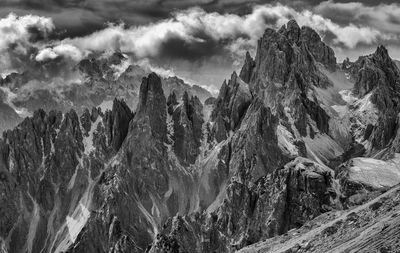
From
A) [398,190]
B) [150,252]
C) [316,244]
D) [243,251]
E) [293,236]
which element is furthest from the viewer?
[150,252]

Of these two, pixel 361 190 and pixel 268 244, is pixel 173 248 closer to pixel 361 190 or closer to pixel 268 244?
pixel 268 244

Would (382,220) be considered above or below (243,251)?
above

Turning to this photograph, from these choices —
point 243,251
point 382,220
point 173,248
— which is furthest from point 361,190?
point 382,220

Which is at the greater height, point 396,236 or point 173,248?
point 396,236

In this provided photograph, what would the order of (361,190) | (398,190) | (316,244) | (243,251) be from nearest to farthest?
(316,244) → (398,190) → (243,251) → (361,190)

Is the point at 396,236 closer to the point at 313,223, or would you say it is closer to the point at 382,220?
the point at 382,220

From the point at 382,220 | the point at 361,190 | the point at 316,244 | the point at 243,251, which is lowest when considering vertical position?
the point at 361,190

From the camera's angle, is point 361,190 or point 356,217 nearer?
point 356,217

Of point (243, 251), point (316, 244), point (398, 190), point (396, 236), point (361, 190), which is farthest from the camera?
point (361, 190)

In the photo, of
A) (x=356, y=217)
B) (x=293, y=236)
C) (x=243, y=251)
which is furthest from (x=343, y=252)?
(x=243, y=251)
